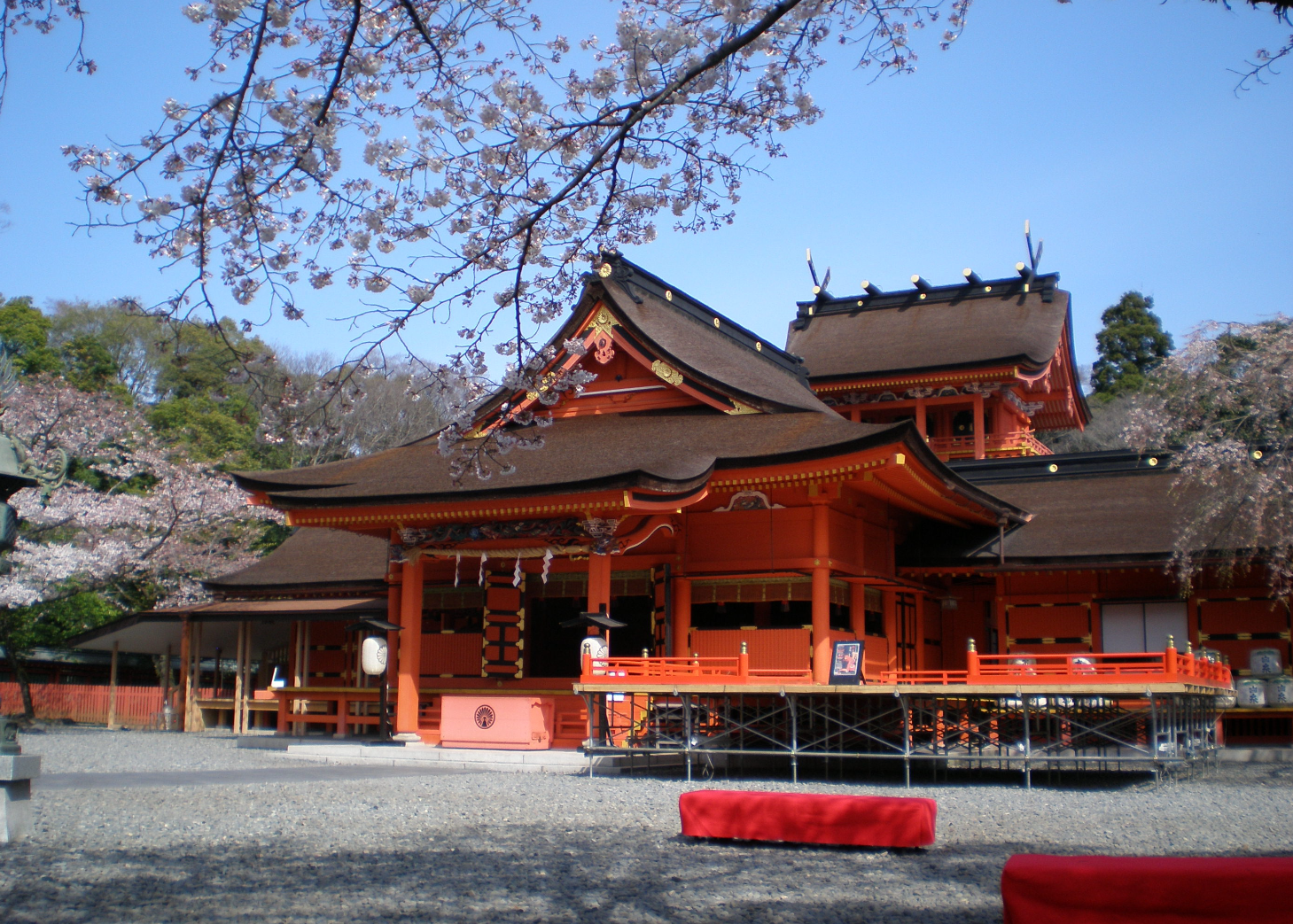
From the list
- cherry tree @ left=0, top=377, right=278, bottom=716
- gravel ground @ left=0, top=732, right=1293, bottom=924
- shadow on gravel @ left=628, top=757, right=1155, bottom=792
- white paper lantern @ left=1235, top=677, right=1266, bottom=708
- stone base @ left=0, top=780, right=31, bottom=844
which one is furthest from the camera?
cherry tree @ left=0, top=377, right=278, bottom=716

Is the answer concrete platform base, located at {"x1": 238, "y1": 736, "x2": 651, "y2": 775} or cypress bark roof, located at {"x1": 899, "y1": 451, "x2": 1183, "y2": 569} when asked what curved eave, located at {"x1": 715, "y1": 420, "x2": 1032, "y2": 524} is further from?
concrete platform base, located at {"x1": 238, "y1": 736, "x2": 651, "y2": 775}

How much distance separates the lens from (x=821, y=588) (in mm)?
17344

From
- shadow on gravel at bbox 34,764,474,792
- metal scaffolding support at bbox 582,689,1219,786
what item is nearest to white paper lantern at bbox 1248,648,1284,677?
metal scaffolding support at bbox 582,689,1219,786

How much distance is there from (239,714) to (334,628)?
2.75 metres

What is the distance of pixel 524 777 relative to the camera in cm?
1511

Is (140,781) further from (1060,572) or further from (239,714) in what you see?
(1060,572)

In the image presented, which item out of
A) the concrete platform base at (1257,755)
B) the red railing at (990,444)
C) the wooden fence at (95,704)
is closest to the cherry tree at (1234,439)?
the concrete platform base at (1257,755)

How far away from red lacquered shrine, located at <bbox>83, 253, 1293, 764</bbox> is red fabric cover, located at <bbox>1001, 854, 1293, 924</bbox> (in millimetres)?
8569

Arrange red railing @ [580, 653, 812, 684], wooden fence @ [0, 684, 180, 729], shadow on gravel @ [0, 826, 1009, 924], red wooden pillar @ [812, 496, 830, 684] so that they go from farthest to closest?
wooden fence @ [0, 684, 180, 729] → red wooden pillar @ [812, 496, 830, 684] → red railing @ [580, 653, 812, 684] → shadow on gravel @ [0, 826, 1009, 924]

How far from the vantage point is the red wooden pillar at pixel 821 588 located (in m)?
17.0

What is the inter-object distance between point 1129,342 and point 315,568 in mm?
33785

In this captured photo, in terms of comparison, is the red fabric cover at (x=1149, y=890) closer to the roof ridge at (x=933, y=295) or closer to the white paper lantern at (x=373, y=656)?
the white paper lantern at (x=373, y=656)

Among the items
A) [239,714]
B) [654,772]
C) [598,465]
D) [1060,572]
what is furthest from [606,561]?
[239,714]

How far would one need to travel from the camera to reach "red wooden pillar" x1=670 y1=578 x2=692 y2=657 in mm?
18625
